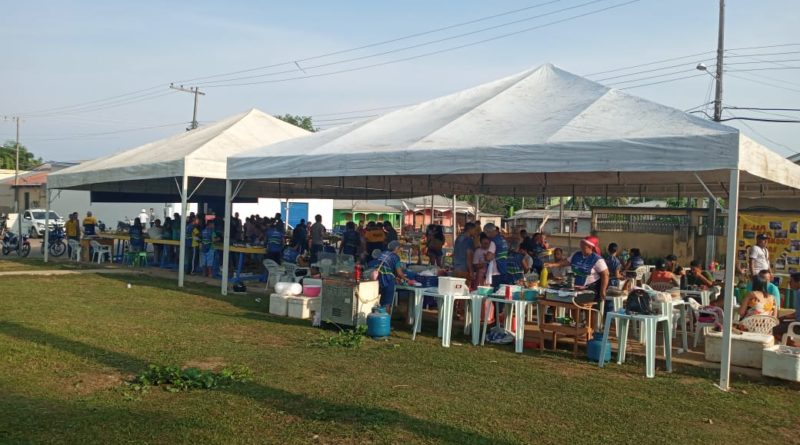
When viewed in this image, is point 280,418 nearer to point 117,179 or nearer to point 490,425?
point 490,425

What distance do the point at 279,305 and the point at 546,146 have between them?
496 cm

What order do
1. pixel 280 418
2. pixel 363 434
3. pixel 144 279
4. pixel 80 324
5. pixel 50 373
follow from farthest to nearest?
pixel 144 279, pixel 80 324, pixel 50 373, pixel 280 418, pixel 363 434

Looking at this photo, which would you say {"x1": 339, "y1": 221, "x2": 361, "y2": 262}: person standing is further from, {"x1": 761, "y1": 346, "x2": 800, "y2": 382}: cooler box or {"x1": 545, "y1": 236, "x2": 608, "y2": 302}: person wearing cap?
{"x1": 761, "y1": 346, "x2": 800, "y2": 382}: cooler box

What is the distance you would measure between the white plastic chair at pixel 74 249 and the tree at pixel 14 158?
166ft

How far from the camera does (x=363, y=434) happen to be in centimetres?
464

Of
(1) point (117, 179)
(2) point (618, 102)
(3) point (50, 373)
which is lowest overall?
(3) point (50, 373)

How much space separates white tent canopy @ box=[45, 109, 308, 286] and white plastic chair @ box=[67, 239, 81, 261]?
1644mm

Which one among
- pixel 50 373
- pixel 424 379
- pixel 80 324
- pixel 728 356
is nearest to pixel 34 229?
pixel 80 324

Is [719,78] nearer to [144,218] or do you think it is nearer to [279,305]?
[279,305]

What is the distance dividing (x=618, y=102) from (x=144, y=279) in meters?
10.9

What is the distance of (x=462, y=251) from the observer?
33.5 ft

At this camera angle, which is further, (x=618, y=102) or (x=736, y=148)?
(x=618, y=102)

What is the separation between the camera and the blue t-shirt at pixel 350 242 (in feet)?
46.0

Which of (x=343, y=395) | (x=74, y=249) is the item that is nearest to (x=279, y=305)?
(x=343, y=395)
